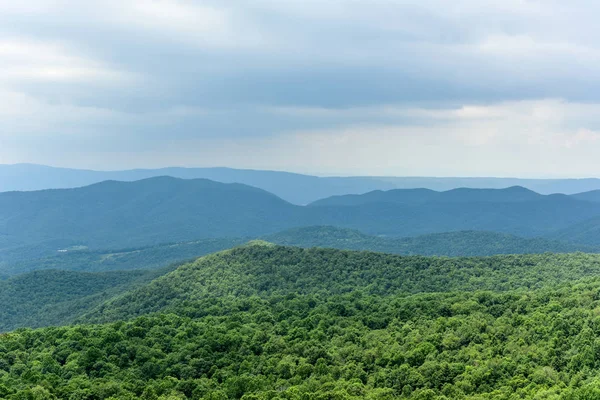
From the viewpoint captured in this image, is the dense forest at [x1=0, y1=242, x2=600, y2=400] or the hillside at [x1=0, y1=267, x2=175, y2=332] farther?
the hillside at [x1=0, y1=267, x2=175, y2=332]

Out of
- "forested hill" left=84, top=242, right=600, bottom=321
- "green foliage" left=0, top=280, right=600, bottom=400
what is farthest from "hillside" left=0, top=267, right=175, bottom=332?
"green foliage" left=0, top=280, right=600, bottom=400

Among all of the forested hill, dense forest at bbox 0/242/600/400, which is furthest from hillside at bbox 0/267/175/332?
dense forest at bbox 0/242/600/400

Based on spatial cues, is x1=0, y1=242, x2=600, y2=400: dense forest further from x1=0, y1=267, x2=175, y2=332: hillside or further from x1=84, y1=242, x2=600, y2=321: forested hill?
x1=0, y1=267, x2=175, y2=332: hillside

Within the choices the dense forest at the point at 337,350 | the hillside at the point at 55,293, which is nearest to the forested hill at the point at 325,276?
the dense forest at the point at 337,350

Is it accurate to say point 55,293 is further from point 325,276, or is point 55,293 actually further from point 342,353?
point 342,353

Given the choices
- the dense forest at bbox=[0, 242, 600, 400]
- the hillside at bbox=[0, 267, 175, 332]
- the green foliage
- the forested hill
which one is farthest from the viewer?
the hillside at bbox=[0, 267, 175, 332]

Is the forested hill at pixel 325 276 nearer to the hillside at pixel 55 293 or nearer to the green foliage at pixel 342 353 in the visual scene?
the green foliage at pixel 342 353

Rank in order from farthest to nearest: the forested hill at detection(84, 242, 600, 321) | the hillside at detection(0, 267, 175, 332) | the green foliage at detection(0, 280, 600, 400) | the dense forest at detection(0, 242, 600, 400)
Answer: the hillside at detection(0, 267, 175, 332) < the forested hill at detection(84, 242, 600, 321) < the dense forest at detection(0, 242, 600, 400) < the green foliage at detection(0, 280, 600, 400)

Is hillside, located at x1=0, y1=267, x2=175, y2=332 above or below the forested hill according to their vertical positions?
below

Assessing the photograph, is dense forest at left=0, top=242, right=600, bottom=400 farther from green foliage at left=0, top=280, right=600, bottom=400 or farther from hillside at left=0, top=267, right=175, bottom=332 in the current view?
hillside at left=0, top=267, right=175, bottom=332
